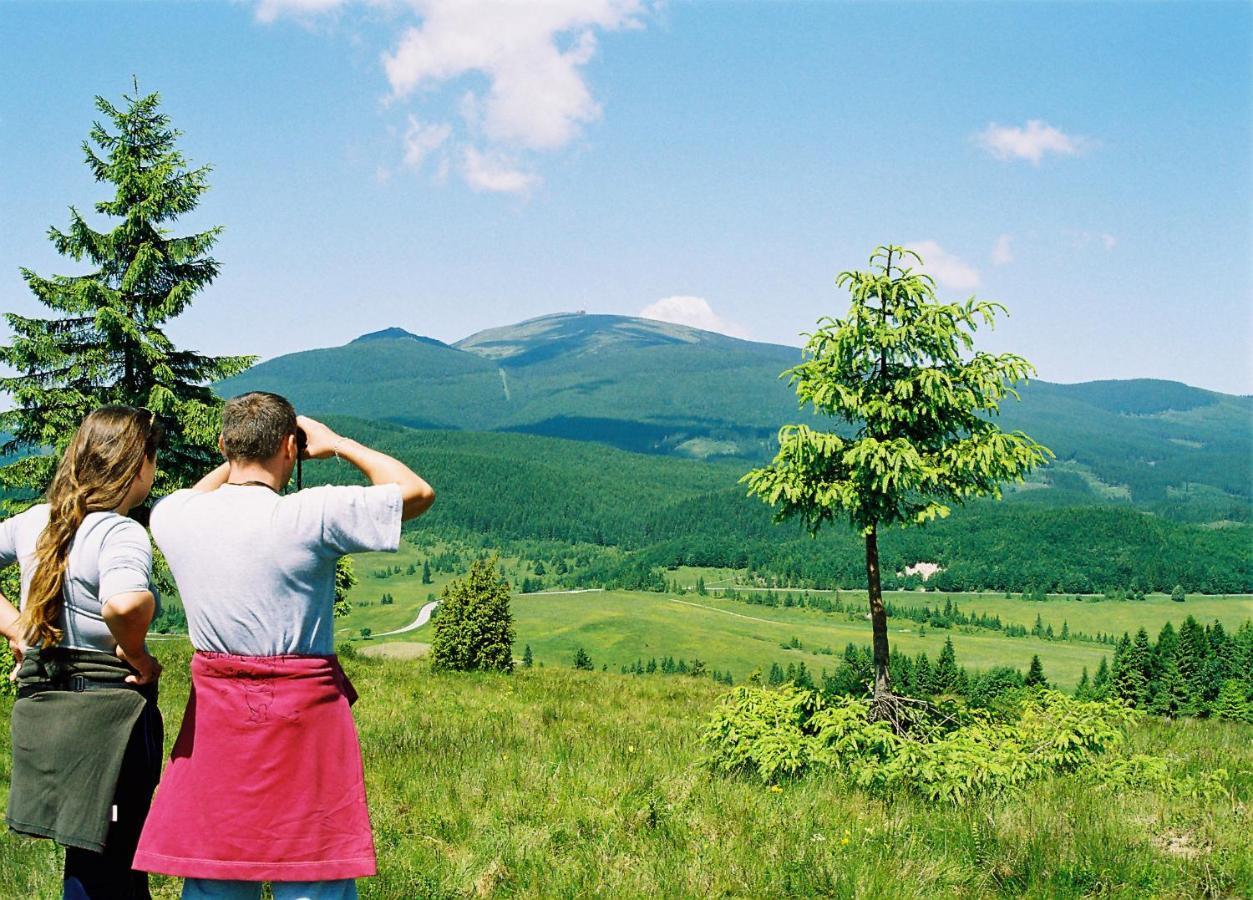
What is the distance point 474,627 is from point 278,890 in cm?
2721

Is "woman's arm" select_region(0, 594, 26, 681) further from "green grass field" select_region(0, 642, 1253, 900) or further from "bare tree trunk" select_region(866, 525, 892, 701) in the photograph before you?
"bare tree trunk" select_region(866, 525, 892, 701)

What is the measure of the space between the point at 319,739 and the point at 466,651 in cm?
2627

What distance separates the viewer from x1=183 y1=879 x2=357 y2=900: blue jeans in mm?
3475

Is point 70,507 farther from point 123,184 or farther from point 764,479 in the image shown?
point 123,184

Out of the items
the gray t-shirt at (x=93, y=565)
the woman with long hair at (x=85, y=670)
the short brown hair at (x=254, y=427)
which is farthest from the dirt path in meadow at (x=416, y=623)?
the short brown hair at (x=254, y=427)

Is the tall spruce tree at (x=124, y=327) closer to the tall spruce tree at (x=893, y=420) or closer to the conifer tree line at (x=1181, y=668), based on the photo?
the tall spruce tree at (x=893, y=420)

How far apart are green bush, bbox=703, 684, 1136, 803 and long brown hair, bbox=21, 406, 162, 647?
6063 millimetres

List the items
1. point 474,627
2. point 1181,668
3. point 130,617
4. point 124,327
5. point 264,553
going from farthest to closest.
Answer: point 1181,668 → point 474,627 → point 124,327 → point 130,617 → point 264,553

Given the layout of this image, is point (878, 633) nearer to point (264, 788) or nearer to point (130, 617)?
point (264, 788)

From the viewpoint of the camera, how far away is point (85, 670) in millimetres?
4059

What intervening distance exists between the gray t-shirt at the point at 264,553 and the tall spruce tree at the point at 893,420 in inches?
261

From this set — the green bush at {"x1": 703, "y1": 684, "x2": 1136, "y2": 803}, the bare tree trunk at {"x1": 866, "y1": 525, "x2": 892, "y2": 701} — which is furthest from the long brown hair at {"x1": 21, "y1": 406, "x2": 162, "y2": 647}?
the bare tree trunk at {"x1": 866, "y1": 525, "x2": 892, "y2": 701}

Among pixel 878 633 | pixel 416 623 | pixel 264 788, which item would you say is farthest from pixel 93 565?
pixel 416 623

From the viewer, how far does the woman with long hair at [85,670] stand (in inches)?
154
